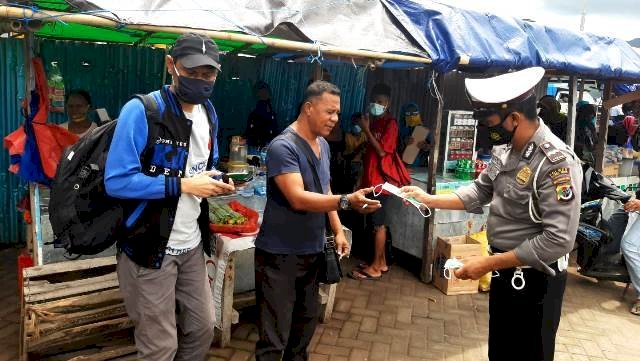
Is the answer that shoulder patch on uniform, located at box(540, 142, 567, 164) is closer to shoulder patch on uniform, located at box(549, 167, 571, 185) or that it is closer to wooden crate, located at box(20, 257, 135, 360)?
shoulder patch on uniform, located at box(549, 167, 571, 185)

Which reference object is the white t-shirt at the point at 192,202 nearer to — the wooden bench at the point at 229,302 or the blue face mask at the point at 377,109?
the wooden bench at the point at 229,302

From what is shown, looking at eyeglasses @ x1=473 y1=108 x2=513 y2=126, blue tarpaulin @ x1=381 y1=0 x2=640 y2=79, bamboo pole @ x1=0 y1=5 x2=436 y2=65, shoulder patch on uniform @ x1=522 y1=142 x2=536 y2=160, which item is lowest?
shoulder patch on uniform @ x1=522 y1=142 x2=536 y2=160

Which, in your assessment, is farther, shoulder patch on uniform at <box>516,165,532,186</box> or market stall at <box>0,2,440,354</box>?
market stall at <box>0,2,440,354</box>

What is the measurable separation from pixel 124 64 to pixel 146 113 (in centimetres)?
402

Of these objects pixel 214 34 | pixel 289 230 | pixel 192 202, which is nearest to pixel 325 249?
pixel 289 230

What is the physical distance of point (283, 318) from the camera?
2.88m

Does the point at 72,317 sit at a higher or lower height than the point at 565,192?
lower

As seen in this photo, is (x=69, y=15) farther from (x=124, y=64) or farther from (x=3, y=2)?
(x=124, y=64)

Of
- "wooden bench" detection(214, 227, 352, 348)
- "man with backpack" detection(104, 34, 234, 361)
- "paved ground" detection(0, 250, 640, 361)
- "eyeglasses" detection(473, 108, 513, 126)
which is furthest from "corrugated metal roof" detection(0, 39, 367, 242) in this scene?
"eyeglasses" detection(473, 108, 513, 126)

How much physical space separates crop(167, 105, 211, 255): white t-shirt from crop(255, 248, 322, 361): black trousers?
0.45 metres

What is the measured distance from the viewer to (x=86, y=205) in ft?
7.88

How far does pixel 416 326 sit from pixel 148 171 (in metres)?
3.17

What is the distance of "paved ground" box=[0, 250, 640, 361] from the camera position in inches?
162

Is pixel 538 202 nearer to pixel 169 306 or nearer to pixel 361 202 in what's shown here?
pixel 361 202
